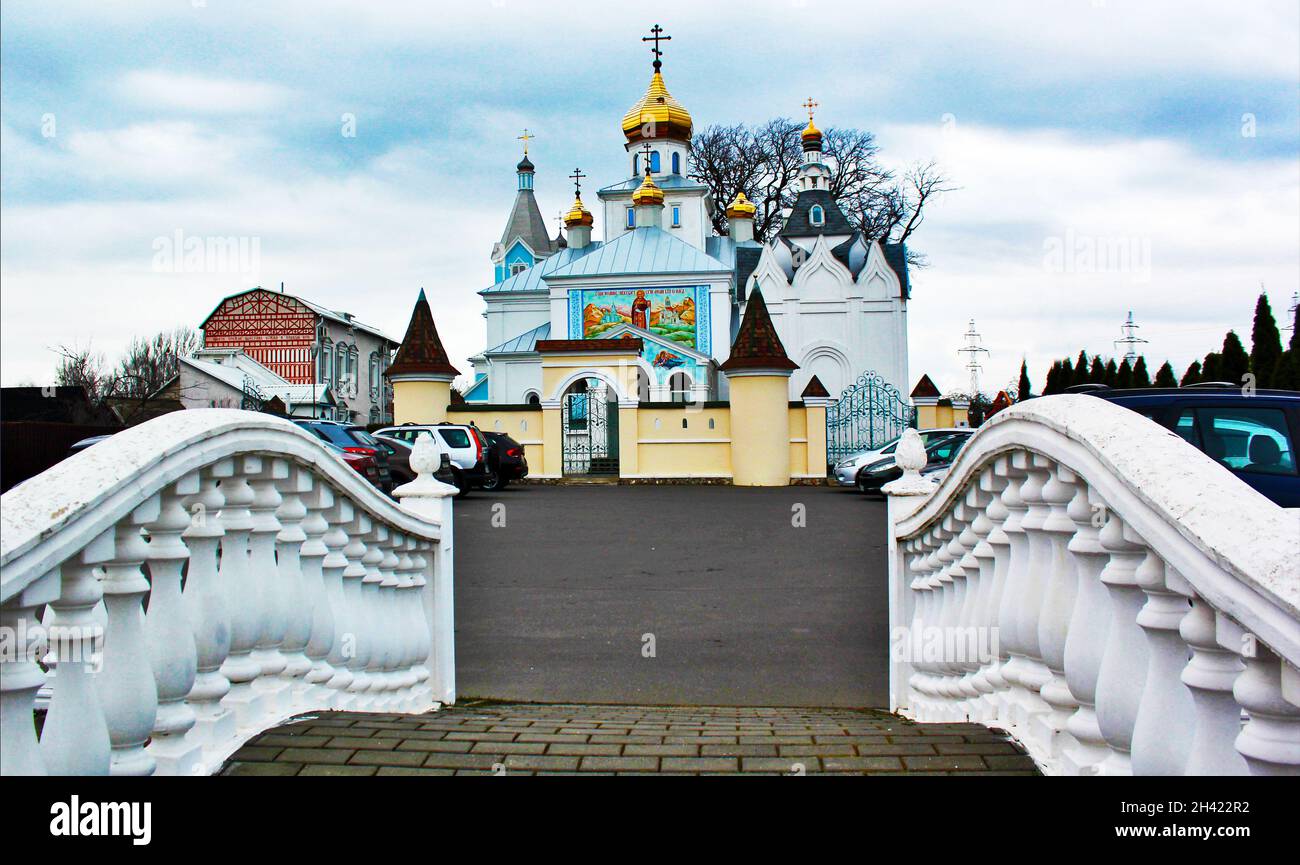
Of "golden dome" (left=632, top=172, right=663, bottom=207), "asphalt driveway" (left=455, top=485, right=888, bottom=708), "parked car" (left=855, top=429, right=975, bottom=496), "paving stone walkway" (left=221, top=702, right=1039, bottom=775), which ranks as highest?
"golden dome" (left=632, top=172, right=663, bottom=207)

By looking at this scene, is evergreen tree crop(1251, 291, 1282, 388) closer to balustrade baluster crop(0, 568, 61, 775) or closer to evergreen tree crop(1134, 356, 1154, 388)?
evergreen tree crop(1134, 356, 1154, 388)

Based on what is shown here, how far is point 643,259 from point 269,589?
4004 centimetres

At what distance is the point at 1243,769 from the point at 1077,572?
2.47ft

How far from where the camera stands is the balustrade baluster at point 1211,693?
1.98 m

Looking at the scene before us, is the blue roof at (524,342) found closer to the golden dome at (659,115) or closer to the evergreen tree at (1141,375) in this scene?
the golden dome at (659,115)

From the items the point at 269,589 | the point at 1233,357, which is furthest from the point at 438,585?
the point at 1233,357

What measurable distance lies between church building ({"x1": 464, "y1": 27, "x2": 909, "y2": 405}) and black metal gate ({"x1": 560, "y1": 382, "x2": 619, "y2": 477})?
7.59ft

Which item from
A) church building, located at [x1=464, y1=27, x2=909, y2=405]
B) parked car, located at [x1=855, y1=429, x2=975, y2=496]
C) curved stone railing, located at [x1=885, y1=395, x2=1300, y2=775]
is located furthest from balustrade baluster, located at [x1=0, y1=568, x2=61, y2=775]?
church building, located at [x1=464, y1=27, x2=909, y2=405]

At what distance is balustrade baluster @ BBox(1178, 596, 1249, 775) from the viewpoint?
77.9 inches

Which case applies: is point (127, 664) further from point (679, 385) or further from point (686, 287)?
point (686, 287)

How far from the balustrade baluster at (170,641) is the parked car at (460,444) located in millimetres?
19280

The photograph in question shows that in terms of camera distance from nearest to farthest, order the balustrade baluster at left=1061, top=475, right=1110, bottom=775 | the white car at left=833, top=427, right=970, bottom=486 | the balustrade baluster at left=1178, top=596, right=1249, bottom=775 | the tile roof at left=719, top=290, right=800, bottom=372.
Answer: the balustrade baluster at left=1178, top=596, right=1249, bottom=775 < the balustrade baluster at left=1061, top=475, right=1110, bottom=775 < the white car at left=833, top=427, right=970, bottom=486 < the tile roof at left=719, top=290, right=800, bottom=372

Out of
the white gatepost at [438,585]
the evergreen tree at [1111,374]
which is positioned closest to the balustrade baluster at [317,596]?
the white gatepost at [438,585]

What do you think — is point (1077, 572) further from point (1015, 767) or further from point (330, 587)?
point (330, 587)
